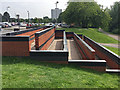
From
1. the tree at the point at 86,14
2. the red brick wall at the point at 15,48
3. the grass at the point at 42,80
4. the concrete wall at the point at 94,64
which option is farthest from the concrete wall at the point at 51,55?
the tree at the point at 86,14

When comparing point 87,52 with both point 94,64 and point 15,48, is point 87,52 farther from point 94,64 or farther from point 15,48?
point 15,48

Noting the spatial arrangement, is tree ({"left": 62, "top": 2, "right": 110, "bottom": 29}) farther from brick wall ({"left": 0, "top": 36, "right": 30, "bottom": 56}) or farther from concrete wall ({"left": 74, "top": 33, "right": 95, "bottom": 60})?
brick wall ({"left": 0, "top": 36, "right": 30, "bottom": 56})

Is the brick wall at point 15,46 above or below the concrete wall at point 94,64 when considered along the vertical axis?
above

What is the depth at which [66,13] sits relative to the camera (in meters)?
46.0

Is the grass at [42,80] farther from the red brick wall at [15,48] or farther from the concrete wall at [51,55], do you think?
the red brick wall at [15,48]

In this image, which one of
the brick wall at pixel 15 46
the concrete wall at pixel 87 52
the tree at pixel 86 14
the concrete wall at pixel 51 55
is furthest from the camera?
the tree at pixel 86 14

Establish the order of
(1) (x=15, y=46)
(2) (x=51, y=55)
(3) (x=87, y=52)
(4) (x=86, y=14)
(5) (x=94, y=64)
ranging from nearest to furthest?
1. (5) (x=94, y=64)
2. (2) (x=51, y=55)
3. (1) (x=15, y=46)
4. (3) (x=87, y=52)
5. (4) (x=86, y=14)

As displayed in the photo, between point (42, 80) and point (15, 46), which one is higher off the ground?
point (15, 46)

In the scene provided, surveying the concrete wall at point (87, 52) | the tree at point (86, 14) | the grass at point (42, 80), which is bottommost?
the grass at point (42, 80)

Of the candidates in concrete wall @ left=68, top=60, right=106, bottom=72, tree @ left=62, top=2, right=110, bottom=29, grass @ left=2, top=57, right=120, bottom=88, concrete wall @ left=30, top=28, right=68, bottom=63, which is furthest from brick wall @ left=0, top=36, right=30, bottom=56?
tree @ left=62, top=2, right=110, bottom=29

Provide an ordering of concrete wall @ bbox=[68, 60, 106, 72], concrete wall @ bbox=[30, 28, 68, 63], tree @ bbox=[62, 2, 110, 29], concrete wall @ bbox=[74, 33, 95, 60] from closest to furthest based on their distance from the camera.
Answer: concrete wall @ bbox=[68, 60, 106, 72], concrete wall @ bbox=[30, 28, 68, 63], concrete wall @ bbox=[74, 33, 95, 60], tree @ bbox=[62, 2, 110, 29]

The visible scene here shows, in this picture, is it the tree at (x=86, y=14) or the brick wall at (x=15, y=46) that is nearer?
the brick wall at (x=15, y=46)

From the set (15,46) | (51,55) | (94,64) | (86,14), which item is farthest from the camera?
(86,14)

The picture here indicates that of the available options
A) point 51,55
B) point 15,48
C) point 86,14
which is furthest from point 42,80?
point 86,14
